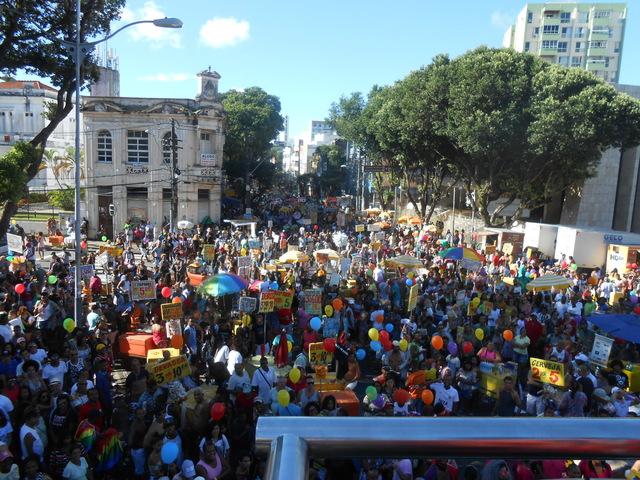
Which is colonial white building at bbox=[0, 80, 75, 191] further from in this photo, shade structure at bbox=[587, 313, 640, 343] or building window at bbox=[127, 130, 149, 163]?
shade structure at bbox=[587, 313, 640, 343]

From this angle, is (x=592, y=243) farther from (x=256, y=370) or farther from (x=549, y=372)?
(x=256, y=370)

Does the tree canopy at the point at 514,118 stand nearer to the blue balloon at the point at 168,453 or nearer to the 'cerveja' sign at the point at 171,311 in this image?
the 'cerveja' sign at the point at 171,311

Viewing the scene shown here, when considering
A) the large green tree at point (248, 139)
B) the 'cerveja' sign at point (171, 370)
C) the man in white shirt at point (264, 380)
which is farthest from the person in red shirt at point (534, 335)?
the large green tree at point (248, 139)

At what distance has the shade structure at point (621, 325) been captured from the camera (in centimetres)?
960

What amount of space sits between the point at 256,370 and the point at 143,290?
495cm

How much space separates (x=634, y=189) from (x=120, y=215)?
3493 cm

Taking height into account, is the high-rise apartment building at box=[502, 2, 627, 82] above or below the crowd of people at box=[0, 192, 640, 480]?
above

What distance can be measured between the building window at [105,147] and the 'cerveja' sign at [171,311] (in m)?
26.0

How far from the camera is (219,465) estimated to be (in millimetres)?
5965

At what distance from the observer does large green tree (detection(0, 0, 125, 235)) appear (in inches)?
511

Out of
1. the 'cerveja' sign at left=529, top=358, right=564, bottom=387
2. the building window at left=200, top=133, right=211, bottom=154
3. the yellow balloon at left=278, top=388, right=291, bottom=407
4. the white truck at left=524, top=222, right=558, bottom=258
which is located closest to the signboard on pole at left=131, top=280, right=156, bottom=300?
the yellow balloon at left=278, top=388, right=291, bottom=407

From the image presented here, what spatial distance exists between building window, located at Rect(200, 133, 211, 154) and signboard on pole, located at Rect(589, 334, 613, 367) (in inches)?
1184

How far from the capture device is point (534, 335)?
36.0 feet

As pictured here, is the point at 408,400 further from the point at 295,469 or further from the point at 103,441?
the point at 295,469
